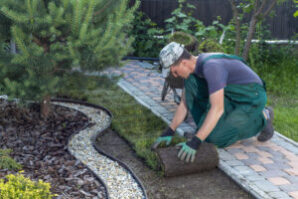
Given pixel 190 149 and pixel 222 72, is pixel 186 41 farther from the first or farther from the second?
pixel 190 149

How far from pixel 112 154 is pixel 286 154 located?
219 centimetres

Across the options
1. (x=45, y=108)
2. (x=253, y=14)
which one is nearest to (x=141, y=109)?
(x=45, y=108)

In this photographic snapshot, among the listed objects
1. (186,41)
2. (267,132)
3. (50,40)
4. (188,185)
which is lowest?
(188,185)

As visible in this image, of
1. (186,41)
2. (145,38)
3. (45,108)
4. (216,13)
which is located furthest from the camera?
(216,13)

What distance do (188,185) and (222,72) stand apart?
4.13 feet

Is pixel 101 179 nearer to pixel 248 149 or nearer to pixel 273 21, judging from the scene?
pixel 248 149

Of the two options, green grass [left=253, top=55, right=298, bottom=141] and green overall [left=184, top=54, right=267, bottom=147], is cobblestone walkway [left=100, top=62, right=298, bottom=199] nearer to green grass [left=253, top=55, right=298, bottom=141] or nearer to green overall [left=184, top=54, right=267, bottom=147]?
green overall [left=184, top=54, right=267, bottom=147]

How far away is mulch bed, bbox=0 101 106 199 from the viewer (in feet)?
12.1

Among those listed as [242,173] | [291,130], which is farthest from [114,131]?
[291,130]

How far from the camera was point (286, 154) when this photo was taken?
4555mm

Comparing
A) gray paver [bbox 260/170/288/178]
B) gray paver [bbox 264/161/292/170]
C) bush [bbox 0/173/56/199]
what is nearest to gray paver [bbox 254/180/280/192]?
gray paver [bbox 260/170/288/178]

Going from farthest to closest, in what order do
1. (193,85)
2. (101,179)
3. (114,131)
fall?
(114,131) → (193,85) → (101,179)

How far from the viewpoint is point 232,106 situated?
4418mm

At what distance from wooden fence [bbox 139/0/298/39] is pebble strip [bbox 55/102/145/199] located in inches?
259
